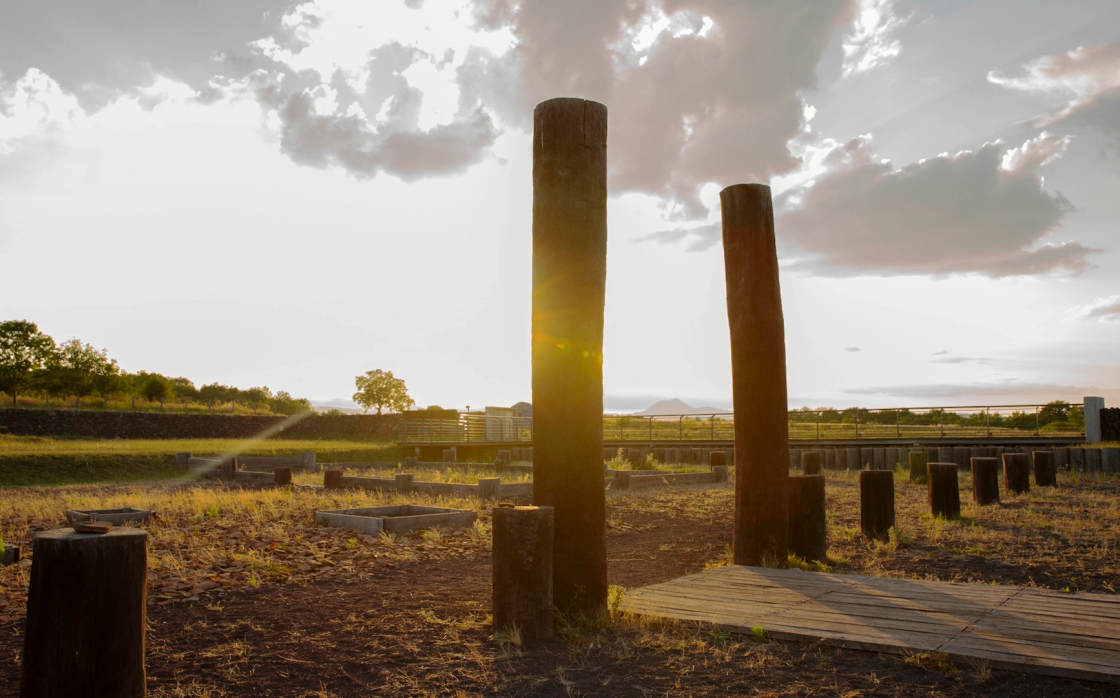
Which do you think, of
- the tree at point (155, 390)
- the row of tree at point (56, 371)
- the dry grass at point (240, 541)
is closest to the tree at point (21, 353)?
the row of tree at point (56, 371)

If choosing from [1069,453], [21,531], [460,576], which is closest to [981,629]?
[460,576]

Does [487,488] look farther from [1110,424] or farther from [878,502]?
[1110,424]

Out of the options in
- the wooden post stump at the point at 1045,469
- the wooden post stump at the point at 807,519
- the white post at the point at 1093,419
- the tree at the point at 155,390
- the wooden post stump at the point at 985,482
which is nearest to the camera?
the wooden post stump at the point at 807,519

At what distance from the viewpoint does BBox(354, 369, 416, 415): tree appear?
284 ft

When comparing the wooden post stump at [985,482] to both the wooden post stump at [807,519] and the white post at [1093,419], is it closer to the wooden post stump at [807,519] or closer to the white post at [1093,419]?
the wooden post stump at [807,519]

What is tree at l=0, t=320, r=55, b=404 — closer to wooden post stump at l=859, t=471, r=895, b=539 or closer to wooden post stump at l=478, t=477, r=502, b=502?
wooden post stump at l=478, t=477, r=502, b=502

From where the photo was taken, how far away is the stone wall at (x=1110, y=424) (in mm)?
23438

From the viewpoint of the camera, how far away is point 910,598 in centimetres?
557

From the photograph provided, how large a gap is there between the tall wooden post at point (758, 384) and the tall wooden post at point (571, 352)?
244 cm

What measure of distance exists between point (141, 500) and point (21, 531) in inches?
130

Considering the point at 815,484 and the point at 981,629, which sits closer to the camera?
→ the point at 981,629

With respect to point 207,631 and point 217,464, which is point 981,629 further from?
point 217,464

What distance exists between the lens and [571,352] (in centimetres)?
538

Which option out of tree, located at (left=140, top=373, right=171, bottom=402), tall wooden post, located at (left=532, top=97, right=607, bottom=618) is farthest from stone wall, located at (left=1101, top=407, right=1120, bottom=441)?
tree, located at (left=140, top=373, right=171, bottom=402)
